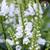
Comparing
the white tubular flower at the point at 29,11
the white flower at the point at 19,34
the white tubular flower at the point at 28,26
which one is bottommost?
the white flower at the point at 19,34

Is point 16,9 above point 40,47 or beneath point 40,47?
above

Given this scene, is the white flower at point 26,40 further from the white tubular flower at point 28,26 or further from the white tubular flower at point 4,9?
the white tubular flower at point 4,9

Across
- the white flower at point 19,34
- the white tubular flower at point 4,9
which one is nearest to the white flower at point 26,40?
the white flower at point 19,34

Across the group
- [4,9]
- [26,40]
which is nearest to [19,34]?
[26,40]

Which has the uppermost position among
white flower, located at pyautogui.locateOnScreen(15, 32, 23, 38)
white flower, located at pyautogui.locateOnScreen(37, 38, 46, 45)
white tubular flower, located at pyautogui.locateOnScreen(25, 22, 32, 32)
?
white tubular flower, located at pyautogui.locateOnScreen(25, 22, 32, 32)

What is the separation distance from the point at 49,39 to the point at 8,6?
24cm

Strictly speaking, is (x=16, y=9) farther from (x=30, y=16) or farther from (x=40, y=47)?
(x=40, y=47)

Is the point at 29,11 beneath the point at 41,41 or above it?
above

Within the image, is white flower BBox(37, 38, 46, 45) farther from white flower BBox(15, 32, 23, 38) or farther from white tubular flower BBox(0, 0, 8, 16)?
white tubular flower BBox(0, 0, 8, 16)

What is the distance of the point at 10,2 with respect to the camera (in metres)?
0.83

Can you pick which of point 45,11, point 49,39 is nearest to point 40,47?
point 49,39

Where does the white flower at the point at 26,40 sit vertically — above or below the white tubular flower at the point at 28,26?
below

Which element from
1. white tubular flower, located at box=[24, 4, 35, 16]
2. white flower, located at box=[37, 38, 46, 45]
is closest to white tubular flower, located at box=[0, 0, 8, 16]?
white tubular flower, located at box=[24, 4, 35, 16]

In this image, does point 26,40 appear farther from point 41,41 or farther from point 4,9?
point 4,9
